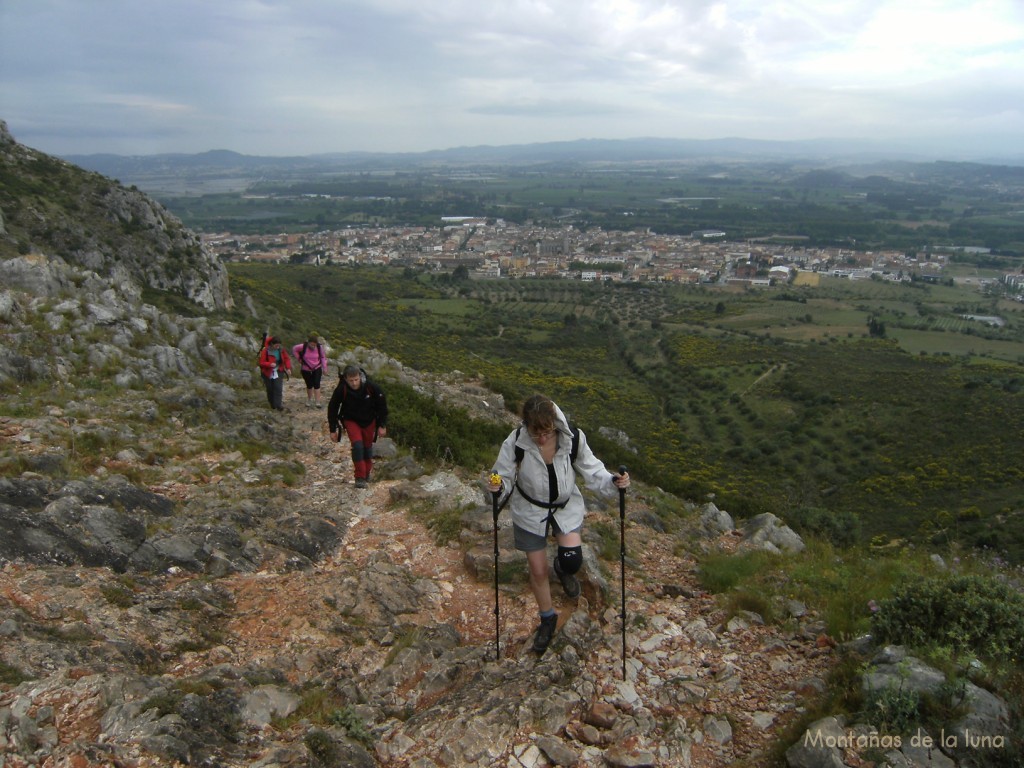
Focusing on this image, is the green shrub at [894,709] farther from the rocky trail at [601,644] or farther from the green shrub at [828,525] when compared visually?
the green shrub at [828,525]

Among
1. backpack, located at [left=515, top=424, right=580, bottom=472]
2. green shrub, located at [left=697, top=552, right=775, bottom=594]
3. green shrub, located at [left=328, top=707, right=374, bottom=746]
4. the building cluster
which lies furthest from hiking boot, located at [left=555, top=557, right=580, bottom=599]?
the building cluster

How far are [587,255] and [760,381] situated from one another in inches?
2767

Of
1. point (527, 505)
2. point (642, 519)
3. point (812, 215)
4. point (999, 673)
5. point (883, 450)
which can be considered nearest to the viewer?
point (999, 673)

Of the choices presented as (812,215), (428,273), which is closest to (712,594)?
(428,273)

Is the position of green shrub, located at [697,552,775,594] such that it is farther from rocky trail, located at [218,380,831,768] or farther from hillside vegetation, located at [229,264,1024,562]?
hillside vegetation, located at [229,264,1024,562]

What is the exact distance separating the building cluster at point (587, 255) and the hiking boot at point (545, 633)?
77673 millimetres

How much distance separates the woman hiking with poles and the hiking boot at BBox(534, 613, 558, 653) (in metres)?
0.14

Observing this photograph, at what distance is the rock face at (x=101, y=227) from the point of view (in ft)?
78.5

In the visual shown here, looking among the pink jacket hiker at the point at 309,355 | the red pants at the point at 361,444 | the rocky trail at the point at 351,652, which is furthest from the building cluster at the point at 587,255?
the rocky trail at the point at 351,652

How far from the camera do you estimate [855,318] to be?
59.7m

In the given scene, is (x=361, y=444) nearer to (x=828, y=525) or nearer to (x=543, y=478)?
(x=543, y=478)

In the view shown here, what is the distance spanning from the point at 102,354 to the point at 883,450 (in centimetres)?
2572

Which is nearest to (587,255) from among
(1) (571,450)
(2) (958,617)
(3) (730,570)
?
(3) (730,570)

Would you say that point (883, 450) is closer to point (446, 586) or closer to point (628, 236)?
point (446, 586)
